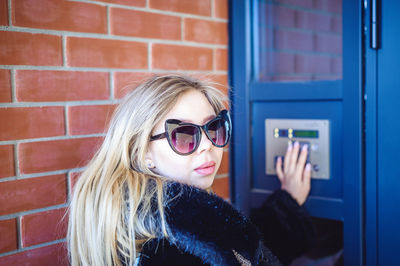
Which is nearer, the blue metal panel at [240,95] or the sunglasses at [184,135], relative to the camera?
the sunglasses at [184,135]

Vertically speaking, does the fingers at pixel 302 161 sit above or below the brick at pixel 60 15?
below

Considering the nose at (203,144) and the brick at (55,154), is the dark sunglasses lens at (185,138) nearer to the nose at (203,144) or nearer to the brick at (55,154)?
the nose at (203,144)

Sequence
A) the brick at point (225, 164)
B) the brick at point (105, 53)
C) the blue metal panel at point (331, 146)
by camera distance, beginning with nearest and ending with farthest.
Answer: the brick at point (105, 53) < the blue metal panel at point (331, 146) < the brick at point (225, 164)

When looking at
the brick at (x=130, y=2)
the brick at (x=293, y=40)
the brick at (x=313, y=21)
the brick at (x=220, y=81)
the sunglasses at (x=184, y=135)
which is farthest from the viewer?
the brick at (x=313, y=21)

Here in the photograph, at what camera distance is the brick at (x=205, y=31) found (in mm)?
2010

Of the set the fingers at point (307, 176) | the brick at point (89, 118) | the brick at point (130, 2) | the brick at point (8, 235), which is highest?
the brick at point (130, 2)

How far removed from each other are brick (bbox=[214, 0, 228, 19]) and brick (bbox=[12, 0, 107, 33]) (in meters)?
0.64

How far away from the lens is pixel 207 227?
1246 mm

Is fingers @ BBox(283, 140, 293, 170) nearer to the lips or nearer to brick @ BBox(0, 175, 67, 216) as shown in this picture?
the lips

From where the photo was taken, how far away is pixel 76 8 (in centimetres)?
163

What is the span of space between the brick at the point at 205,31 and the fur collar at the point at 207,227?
94cm

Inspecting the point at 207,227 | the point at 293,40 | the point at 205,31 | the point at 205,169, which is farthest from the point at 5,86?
the point at 293,40

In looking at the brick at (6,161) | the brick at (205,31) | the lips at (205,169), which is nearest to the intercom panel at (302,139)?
the brick at (205,31)

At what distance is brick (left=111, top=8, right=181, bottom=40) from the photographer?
5.76 ft
